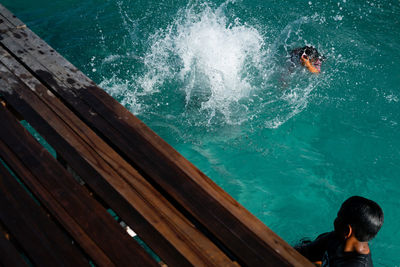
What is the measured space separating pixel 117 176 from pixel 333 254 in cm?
140

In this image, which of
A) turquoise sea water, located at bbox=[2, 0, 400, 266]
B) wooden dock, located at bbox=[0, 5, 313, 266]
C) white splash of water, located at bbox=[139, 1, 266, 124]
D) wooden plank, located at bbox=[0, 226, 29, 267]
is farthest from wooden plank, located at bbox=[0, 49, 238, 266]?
white splash of water, located at bbox=[139, 1, 266, 124]

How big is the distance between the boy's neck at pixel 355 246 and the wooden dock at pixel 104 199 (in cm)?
49

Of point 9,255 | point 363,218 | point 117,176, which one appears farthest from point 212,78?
point 9,255

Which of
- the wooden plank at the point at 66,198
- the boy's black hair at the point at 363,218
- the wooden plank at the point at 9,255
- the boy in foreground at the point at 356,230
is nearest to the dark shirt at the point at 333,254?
the boy in foreground at the point at 356,230

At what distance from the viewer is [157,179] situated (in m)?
1.84

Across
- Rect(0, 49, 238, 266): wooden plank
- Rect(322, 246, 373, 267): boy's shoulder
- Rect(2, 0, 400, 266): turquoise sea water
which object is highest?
Rect(2, 0, 400, 266): turquoise sea water

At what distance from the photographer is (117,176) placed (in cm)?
186

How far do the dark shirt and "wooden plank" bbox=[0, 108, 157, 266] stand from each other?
111 cm

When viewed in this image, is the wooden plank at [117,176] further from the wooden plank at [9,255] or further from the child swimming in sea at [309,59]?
the child swimming in sea at [309,59]

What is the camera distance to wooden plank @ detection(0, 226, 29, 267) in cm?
151

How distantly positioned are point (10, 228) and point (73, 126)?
0.73m

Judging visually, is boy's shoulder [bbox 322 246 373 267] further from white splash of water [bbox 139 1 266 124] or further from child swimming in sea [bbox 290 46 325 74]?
child swimming in sea [bbox 290 46 325 74]

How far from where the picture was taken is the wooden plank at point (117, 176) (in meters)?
1.56

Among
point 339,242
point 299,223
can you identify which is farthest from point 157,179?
point 299,223
